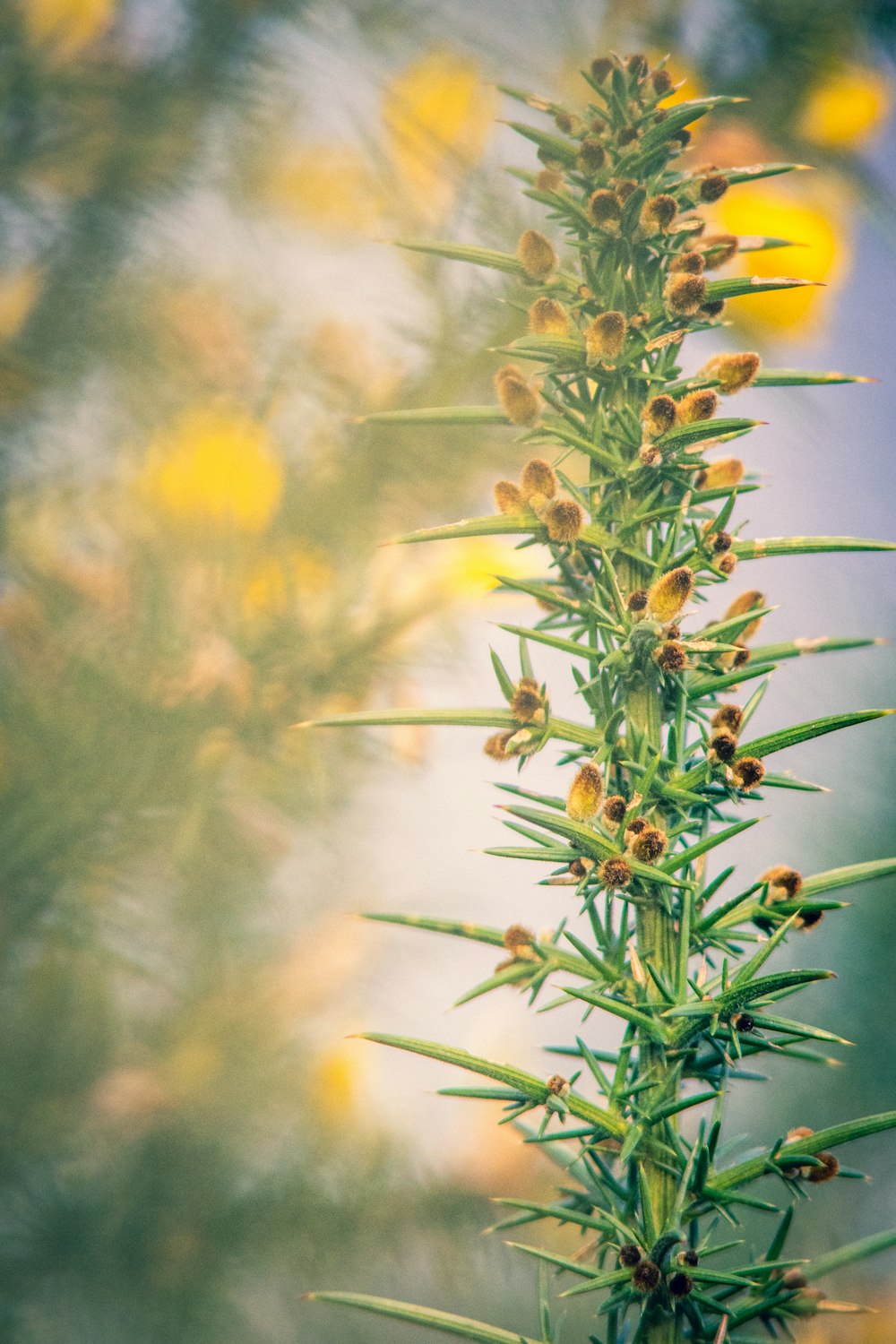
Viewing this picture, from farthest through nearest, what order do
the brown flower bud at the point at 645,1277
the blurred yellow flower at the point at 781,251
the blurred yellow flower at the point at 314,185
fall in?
the blurred yellow flower at the point at 314,185, the blurred yellow flower at the point at 781,251, the brown flower bud at the point at 645,1277

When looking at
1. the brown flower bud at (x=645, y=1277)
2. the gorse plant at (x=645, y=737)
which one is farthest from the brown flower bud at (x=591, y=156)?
the brown flower bud at (x=645, y=1277)

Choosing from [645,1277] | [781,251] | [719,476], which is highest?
[781,251]

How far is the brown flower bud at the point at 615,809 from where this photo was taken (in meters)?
0.10

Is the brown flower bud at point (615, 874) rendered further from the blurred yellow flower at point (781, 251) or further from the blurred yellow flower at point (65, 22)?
→ the blurred yellow flower at point (65, 22)

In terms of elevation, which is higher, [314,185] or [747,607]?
[314,185]

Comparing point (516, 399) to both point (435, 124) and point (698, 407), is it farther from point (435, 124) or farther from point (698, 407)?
point (435, 124)

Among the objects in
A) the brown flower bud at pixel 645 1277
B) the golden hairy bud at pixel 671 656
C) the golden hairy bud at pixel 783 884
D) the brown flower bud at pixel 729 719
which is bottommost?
the brown flower bud at pixel 645 1277

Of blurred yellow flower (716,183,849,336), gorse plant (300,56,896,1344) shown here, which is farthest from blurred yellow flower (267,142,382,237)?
gorse plant (300,56,896,1344)

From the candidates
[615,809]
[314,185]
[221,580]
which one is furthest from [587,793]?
[314,185]

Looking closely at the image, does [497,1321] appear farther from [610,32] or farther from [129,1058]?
[610,32]

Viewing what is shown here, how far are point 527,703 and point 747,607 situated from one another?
0.13 feet

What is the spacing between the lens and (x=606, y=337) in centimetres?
10

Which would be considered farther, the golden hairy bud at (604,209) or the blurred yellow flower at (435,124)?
the blurred yellow flower at (435,124)

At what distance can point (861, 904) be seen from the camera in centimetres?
48
